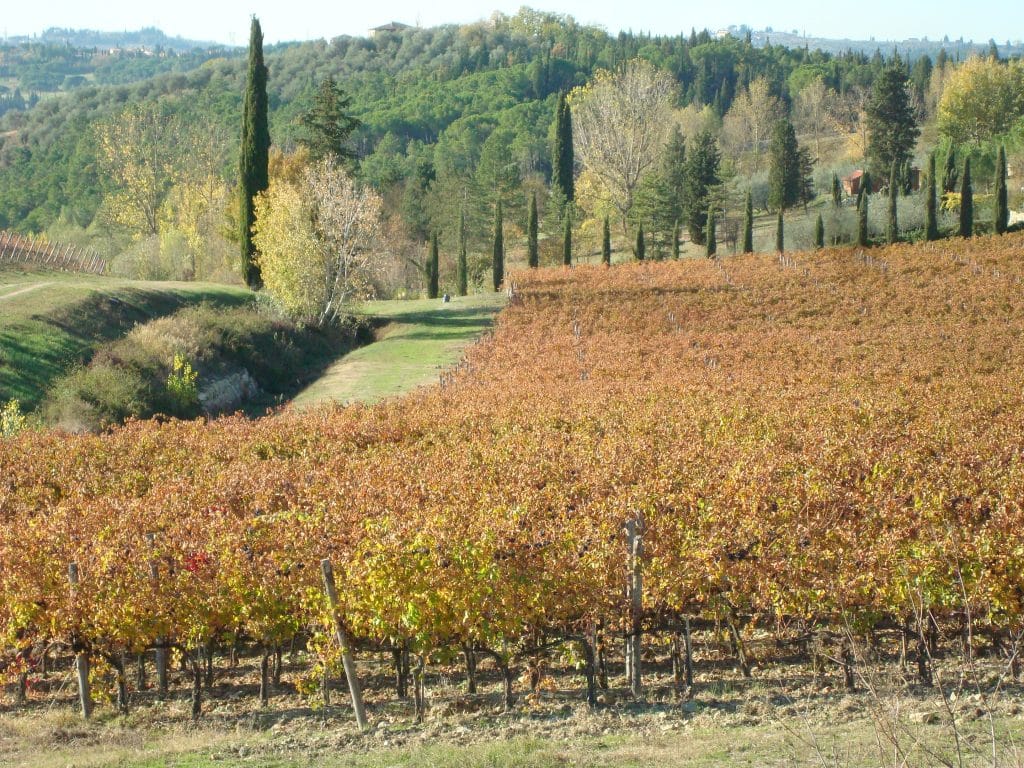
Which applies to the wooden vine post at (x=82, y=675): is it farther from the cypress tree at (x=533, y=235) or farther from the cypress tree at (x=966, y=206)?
the cypress tree at (x=966, y=206)

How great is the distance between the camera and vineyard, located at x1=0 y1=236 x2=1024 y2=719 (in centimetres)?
1125

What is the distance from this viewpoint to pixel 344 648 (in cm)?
1076

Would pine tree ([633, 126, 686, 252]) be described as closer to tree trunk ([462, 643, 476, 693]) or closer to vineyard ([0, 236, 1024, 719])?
vineyard ([0, 236, 1024, 719])

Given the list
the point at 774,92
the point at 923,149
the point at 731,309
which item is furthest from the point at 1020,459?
the point at 774,92

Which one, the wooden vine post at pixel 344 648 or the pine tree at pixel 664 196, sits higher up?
the pine tree at pixel 664 196

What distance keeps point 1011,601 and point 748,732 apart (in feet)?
12.6

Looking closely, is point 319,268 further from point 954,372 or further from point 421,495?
point 421,495

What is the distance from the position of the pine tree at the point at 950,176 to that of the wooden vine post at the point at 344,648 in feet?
223

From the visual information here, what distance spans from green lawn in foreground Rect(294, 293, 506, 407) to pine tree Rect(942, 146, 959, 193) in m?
35.5

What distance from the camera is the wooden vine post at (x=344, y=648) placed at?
10711mm

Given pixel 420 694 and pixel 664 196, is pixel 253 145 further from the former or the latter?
A: pixel 420 694

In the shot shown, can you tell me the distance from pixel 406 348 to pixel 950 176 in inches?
1836

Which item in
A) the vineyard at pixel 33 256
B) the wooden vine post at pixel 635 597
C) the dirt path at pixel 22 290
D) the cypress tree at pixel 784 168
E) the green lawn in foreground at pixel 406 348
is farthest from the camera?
the cypress tree at pixel 784 168

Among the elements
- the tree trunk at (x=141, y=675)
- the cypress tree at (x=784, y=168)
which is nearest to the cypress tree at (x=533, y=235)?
the cypress tree at (x=784, y=168)
